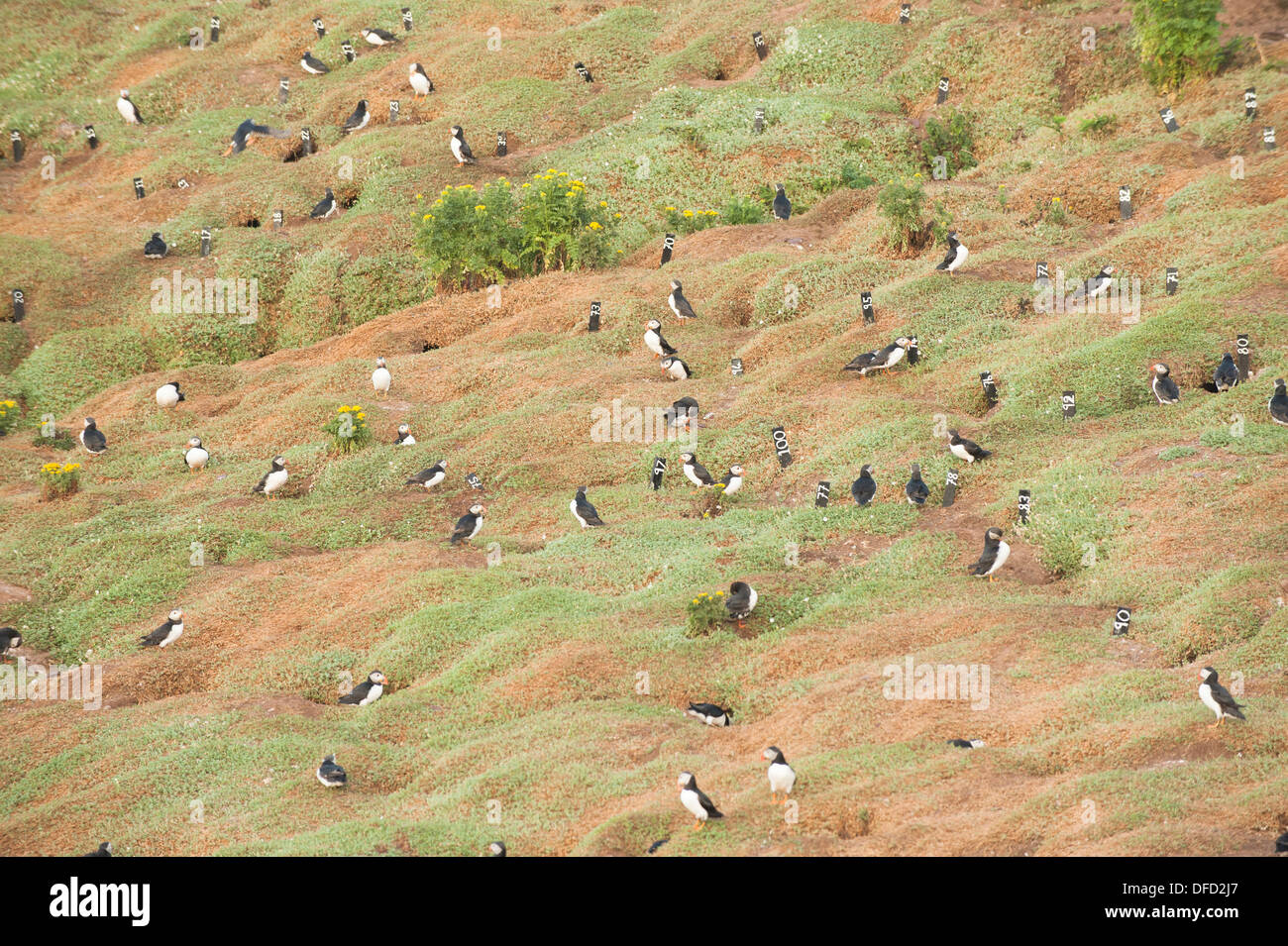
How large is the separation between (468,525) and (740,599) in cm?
520

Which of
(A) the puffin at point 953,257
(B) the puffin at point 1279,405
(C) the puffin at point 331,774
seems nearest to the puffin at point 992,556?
(B) the puffin at point 1279,405

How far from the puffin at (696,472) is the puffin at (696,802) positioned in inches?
332

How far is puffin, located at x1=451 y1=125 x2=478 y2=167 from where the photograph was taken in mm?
32844

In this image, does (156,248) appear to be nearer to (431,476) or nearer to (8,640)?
(431,476)

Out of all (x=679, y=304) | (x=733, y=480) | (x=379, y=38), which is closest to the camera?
(x=733, y=480)

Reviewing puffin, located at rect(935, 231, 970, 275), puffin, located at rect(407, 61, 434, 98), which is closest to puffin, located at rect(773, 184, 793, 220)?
puffin, located at rect(935, 231, 970, 275)

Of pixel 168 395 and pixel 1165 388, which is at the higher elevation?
pixel 168 395

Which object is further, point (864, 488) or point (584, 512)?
point (584, 512)

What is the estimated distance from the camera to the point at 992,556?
657 inches

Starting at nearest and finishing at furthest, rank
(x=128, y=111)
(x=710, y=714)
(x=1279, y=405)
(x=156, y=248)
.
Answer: (x=710, y=714) < (x=1279, y=405) < (x=156, y=248) < (x=128, y=111)

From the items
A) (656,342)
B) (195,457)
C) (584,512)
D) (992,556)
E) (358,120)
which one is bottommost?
(992,556)

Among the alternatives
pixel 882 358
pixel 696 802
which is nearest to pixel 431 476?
pixel 882 358

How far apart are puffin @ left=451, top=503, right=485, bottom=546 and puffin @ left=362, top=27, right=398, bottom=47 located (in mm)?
23730

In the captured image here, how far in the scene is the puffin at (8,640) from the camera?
60.5 feet
